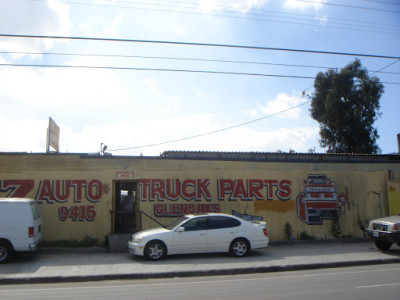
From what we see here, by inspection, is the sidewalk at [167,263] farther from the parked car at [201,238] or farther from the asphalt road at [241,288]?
the asphalt road at [241,288]

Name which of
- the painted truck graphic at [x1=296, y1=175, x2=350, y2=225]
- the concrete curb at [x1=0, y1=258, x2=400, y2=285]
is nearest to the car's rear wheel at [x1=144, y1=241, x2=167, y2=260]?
the concrete curb at [x1=0, y1=258, x2=400, y2=285]

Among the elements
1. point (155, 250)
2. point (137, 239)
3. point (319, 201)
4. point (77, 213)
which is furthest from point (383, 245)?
point (77, 213)

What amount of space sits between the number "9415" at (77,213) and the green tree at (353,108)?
2524 cm

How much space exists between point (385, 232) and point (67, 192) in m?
11.8

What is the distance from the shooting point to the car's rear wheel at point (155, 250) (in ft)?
36.3

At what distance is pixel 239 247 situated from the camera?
1170 centimetres

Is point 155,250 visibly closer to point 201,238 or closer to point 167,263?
point 167,263

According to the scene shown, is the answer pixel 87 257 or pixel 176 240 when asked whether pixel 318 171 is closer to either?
pixel 176 240

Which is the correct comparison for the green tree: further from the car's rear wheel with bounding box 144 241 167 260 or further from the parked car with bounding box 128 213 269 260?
the car's rear wheel with bounding box 144 241 167 260

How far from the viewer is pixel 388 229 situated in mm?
12125

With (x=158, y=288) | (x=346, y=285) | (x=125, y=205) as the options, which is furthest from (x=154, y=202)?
(x=346, y=285)

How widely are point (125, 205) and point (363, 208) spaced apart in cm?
1076

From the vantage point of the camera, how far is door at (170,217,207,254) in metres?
11.3

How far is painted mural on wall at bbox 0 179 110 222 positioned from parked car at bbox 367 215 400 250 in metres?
10.2
